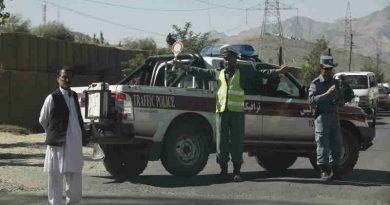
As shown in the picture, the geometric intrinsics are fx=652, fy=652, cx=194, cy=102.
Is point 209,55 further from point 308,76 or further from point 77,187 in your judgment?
point 308,76

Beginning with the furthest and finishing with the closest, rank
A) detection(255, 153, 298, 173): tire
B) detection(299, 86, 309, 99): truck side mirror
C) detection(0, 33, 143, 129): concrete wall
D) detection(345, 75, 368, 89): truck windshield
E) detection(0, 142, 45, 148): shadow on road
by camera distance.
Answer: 1. detection(345, 75, 368, 89): truck windshield
2. detection(0, 33, 143, 129): concrete wall
3. detection(0, 142, 45, 148): shadow on road
4. detection(255, 153, 298, 173): tire
5. detection(299, 86, 309, 99): truck side mirror

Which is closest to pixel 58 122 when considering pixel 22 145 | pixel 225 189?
pixel 225 189

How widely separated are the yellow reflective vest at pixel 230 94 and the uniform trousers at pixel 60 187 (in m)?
3.29

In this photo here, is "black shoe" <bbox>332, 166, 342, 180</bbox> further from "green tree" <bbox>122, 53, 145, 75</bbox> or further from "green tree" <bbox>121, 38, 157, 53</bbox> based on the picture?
"green tree" <bbox>121, 38, 157, 53</bbox>

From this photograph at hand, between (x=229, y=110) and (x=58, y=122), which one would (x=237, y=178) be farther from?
(x=58, y=122)

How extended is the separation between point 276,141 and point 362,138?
1.60 meters

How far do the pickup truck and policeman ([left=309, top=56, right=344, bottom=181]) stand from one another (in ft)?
2.97

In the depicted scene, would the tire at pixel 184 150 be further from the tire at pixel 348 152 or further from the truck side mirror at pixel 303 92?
the tire at pixel 348 152

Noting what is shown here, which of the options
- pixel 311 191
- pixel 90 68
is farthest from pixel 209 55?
pixel 90 68

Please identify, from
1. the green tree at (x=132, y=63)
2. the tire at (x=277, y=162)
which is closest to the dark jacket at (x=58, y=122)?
the tire at (x=277, y=162)

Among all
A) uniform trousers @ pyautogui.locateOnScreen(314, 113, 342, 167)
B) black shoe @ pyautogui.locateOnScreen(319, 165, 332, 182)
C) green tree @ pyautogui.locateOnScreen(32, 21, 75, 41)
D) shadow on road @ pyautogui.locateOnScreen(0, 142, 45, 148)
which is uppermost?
green tree @ pyautogui.locateOnScreen(32, 21, 75, 41)

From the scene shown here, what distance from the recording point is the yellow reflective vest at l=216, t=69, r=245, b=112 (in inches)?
393

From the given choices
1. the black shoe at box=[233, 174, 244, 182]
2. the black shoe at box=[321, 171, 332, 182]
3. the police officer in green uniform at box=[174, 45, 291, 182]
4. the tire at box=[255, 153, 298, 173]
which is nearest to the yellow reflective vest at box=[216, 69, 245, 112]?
the police officer in green uniform at box=[174, 45, 291, 182]

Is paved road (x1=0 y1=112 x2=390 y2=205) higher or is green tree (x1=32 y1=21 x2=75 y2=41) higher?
green tree (x1=32 y1=21 x2=75 y2=41)
